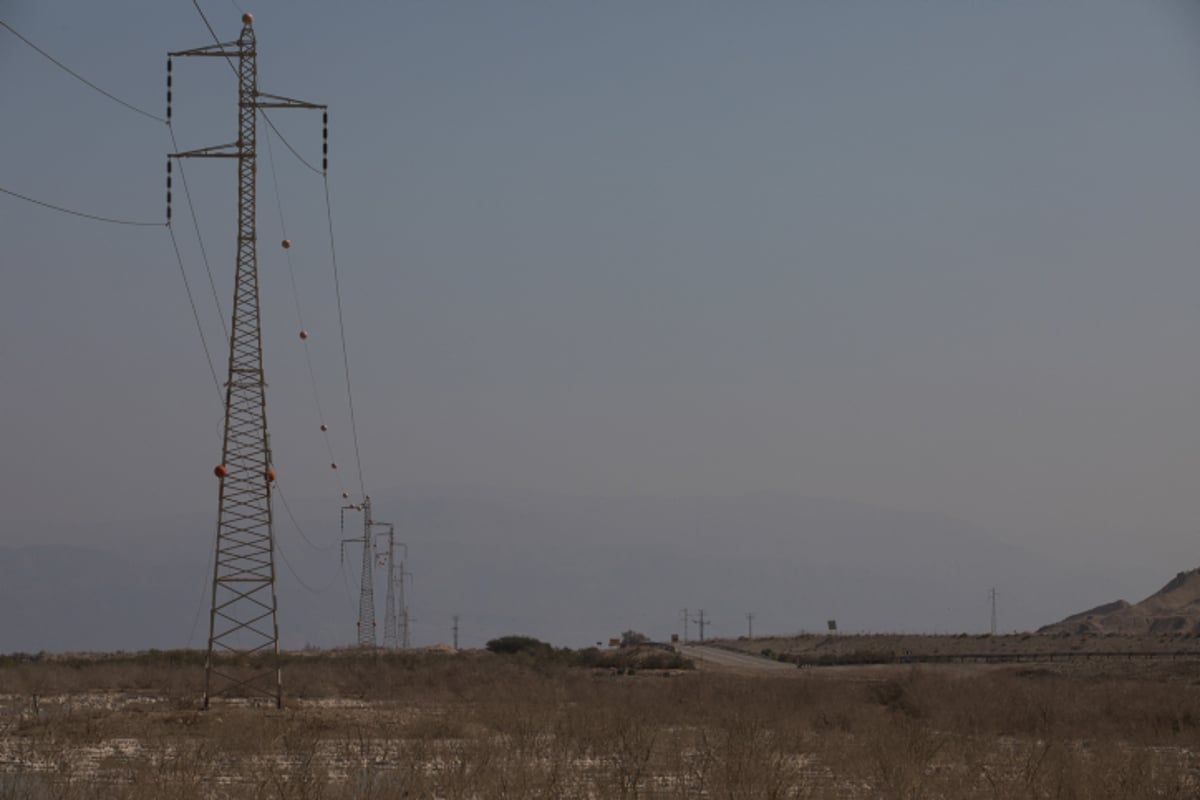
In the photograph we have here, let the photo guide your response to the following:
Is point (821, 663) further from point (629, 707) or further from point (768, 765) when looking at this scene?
point (768, 765)

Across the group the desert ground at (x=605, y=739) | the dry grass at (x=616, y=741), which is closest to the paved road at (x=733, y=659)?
the desert ground at (x=605, y=739)

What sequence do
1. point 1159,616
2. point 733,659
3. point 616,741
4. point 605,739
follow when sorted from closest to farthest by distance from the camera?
point 616,741 → point 605,739 → point 733,659 → point 1159,616

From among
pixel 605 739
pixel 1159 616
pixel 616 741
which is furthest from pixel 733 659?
pixel 616 741

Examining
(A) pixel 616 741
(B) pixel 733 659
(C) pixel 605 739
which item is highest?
(A) pixel 616 741

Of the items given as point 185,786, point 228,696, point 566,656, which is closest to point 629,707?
point 228,696

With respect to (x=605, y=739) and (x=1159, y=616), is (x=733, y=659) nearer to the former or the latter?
(x=1159, y=616)

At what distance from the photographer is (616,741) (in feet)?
110

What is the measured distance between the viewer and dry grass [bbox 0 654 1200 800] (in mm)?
25438

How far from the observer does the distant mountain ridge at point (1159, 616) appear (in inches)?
5901

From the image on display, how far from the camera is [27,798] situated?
75.6 feet

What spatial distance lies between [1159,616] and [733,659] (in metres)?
68.9

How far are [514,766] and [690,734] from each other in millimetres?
13510

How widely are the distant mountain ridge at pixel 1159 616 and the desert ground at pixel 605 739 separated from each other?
86.9m

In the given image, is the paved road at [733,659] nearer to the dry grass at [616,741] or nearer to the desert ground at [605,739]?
the desert ground at [605,739]
